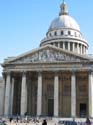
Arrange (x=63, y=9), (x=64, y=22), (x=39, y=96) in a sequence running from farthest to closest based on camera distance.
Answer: (x=63, y=9)
(x=64, y=22)
(x=39, y=96)

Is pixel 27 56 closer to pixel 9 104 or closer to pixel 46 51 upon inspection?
pixel 46 51

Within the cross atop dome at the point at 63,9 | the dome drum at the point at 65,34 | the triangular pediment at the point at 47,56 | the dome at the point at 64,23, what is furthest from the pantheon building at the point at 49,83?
the cross atop dome at the point at 63,9

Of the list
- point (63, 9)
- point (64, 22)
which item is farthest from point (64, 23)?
point (63, 9)

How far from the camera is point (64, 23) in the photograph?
73625mm

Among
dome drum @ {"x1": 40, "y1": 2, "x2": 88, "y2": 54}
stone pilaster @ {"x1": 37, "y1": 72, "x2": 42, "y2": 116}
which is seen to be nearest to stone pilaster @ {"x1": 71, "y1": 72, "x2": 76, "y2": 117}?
stone pilaster @ {"x1": 37, "y1": 72, "x2": 42, "y2": 116}

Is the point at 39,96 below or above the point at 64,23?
below

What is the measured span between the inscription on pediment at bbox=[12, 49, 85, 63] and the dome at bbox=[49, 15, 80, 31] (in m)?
23.8

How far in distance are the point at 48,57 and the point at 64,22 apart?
25786 mm

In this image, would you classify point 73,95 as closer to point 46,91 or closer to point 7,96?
point 46,91

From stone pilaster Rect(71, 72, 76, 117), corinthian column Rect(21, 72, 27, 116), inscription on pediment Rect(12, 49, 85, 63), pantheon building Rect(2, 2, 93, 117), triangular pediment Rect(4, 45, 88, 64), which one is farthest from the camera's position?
inscription on pediment Rect(12, 49, 85, 63)

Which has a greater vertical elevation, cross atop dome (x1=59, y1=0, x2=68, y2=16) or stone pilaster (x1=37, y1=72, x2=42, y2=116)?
cross atop dome (x1=59, y1=0, x2=68, y2=16)

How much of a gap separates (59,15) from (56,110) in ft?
114

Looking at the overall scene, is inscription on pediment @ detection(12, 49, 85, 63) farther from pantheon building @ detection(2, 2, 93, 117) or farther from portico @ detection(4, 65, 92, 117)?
portico @ detection(4, 65, 92, 117)

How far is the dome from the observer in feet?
241
